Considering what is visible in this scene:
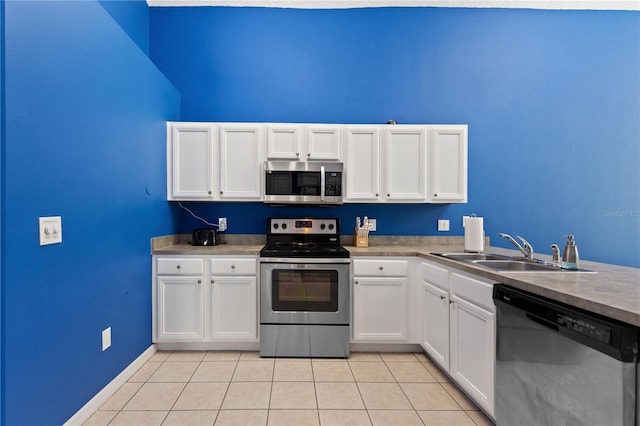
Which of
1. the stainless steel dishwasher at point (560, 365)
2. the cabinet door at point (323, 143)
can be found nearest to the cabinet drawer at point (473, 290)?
the stainless steel dishwasher at point (560, 365)

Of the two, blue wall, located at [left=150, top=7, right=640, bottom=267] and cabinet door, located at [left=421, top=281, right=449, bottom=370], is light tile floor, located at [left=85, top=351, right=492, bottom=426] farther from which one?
blue wall, located at [left=150, top=7, right=640, bottom=267]

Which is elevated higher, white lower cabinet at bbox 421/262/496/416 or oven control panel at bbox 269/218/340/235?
oven control panel at bbox 269/218/340/235

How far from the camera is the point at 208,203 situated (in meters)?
3.31

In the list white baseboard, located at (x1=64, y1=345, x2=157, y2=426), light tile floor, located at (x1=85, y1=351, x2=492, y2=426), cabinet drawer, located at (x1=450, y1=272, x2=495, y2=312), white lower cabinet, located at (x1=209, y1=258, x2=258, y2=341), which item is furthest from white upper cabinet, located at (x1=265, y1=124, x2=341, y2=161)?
white baseboard, located at (x1=64, y1=345, x2=157, y2=426)

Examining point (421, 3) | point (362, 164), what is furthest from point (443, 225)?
point (421, 3)

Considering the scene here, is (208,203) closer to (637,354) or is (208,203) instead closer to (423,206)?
(423,206)

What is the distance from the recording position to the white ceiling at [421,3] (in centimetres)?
331

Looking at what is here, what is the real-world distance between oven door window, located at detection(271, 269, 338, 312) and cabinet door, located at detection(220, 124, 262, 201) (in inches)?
33.2

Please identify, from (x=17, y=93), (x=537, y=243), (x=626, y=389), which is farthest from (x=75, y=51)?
(x=537, y=243)

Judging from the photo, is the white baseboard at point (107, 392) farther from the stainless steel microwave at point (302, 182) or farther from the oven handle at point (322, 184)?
the oven handle at point (322, 184)

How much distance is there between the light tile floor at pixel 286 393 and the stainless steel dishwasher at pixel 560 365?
57 centimetres

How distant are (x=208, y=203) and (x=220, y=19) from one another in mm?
1973

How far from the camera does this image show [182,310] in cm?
275

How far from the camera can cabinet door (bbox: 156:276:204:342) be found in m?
2.74
